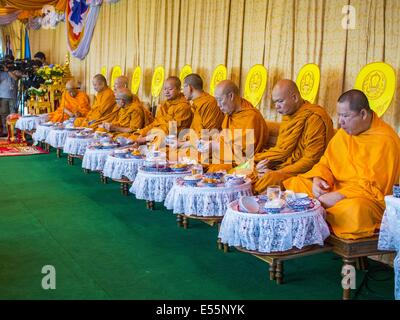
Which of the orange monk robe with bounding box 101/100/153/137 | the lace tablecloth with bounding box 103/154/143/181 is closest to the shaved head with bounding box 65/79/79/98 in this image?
the orange monk robe with bounding box 101/100/153/137

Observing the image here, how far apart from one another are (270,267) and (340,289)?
18.4 inches

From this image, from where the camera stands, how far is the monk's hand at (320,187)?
152 inches

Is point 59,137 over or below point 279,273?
over

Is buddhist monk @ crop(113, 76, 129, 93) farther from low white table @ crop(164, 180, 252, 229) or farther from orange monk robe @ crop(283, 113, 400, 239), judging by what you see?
orange monk robe @ crop(283, 113, 400, 239)

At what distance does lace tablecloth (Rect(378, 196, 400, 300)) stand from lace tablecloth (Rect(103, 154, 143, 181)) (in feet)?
9.86

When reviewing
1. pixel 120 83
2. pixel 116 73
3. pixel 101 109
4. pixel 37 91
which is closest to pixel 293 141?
pixel 120 83

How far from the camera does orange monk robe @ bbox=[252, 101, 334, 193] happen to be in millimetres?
4488

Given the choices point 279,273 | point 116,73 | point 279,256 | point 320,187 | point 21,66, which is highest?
point 21,66

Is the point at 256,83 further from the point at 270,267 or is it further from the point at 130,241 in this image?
the point at 270,267

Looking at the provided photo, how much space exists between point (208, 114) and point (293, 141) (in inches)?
69.1

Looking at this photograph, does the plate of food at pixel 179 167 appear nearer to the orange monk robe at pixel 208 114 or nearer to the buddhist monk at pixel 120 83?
the orange monk robe at pixel 208 114

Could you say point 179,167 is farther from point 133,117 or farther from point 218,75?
point 133,117

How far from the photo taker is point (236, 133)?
5273 mm
